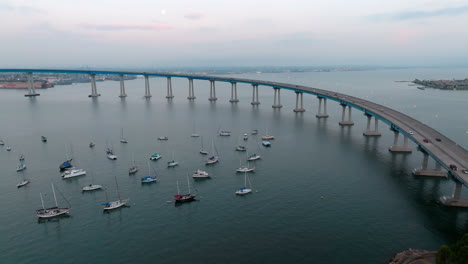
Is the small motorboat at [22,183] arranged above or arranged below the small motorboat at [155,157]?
below

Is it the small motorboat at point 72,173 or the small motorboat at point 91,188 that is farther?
the small motorboat at point 72,173

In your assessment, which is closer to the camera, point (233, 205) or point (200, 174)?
point (233, 205)

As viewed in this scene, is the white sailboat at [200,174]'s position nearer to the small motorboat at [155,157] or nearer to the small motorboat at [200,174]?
the small motorboat at [200,174]

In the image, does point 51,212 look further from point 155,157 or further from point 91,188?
point 155,157

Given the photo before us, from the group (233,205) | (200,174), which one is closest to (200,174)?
(200,174)

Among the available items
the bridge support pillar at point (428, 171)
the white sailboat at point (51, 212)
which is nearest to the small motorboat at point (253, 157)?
the bridge support pillar at point (428, 171)

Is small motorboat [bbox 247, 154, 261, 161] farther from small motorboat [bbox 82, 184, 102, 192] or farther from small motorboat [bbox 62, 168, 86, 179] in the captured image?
small motorboat [bbox 62, 168, 86, 179]

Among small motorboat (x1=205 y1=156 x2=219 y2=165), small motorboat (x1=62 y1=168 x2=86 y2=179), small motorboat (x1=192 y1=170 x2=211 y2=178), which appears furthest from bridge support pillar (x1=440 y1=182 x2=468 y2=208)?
small motorboat (x1=62 y1=168 x2=86 y2=179)

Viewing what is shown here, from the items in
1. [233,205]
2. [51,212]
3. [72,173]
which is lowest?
[233,205]

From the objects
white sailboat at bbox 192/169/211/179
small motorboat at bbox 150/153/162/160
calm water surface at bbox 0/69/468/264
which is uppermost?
small motorboat at bbox 150/153/162/160

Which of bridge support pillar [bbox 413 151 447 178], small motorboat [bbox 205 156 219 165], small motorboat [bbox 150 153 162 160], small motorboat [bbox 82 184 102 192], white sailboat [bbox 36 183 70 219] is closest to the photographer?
white sailboat [bbox 36 183 70 219]

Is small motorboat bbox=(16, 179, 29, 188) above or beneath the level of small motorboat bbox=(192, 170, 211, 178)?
beneath
